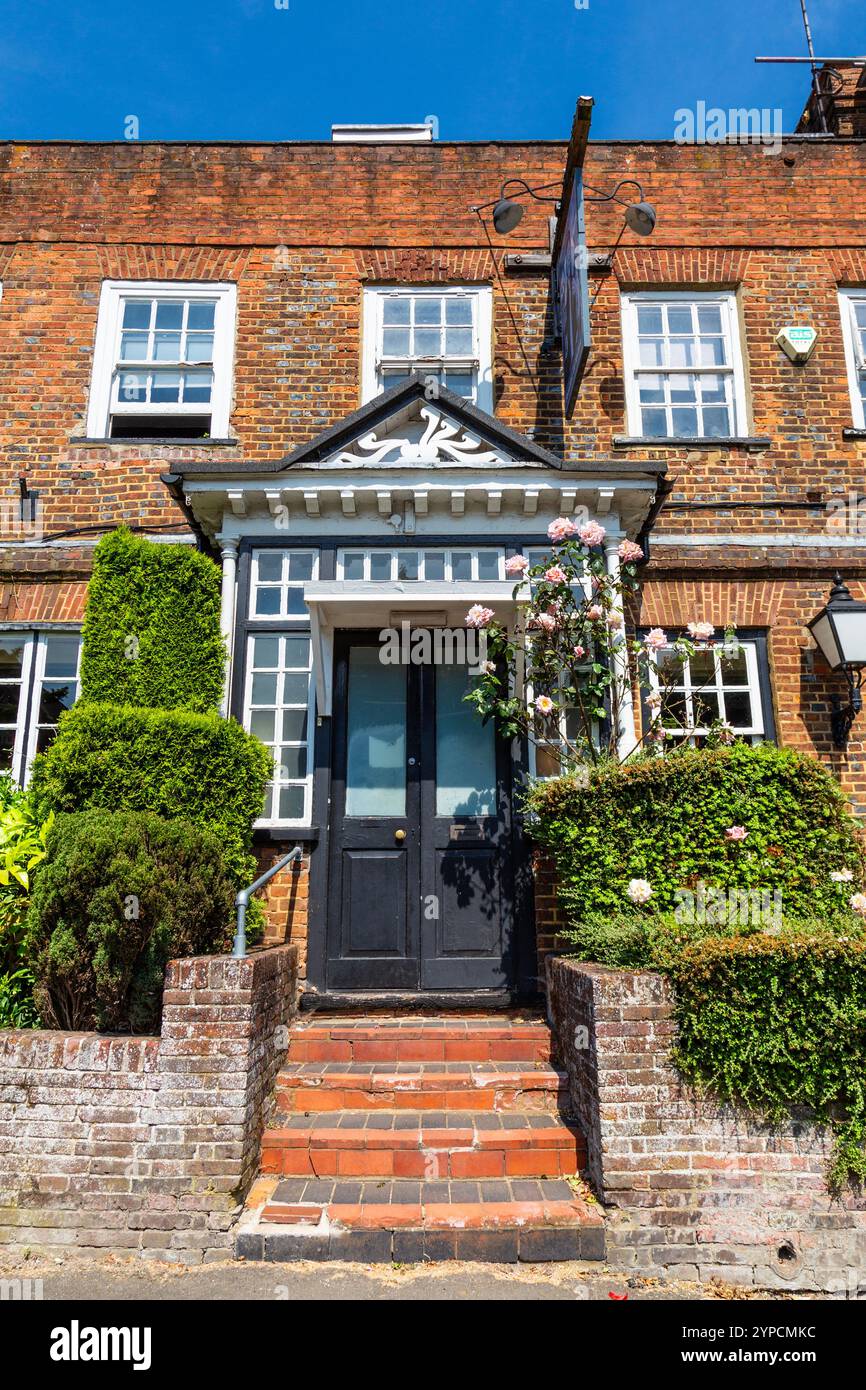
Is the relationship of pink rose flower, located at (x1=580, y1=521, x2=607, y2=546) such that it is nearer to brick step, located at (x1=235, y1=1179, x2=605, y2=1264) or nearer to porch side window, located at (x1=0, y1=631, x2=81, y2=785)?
brick step, located at (x1=235, y1=1179, x2=605, y2=1264)

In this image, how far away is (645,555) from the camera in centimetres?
743

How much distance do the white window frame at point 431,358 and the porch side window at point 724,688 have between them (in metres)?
2.99

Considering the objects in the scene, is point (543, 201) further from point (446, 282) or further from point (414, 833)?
point (414, 833)

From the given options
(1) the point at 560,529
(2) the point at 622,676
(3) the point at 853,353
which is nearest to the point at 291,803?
(2) the point at 622,676

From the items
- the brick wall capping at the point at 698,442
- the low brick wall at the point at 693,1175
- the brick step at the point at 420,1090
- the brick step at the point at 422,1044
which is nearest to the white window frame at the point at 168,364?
the brick wall capping at the point at 698,442

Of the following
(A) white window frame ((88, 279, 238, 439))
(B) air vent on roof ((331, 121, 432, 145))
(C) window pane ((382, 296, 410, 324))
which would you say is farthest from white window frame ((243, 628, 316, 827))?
(B) air vent on roof ((331, 121, 432, 145))

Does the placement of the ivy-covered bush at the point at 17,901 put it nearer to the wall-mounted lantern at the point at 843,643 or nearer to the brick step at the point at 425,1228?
the brick step at the point at 425,1228

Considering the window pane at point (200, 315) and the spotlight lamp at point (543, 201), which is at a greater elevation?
the spotlight lamp at point (543, 201)

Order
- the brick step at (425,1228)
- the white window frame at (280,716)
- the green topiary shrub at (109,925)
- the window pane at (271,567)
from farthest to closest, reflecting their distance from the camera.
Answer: the window pane at (271,567)
the white window frame at (280,716)
the green topiary shrub at (109,925)
the brick step at (425,1228)

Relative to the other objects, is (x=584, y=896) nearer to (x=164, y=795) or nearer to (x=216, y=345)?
(x=164, y=795)

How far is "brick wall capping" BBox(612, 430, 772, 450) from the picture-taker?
788cm

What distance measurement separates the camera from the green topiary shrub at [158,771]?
214 inches

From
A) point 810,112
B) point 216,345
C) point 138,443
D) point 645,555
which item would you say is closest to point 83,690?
point 138,443

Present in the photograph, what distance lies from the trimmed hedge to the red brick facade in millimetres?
2246
